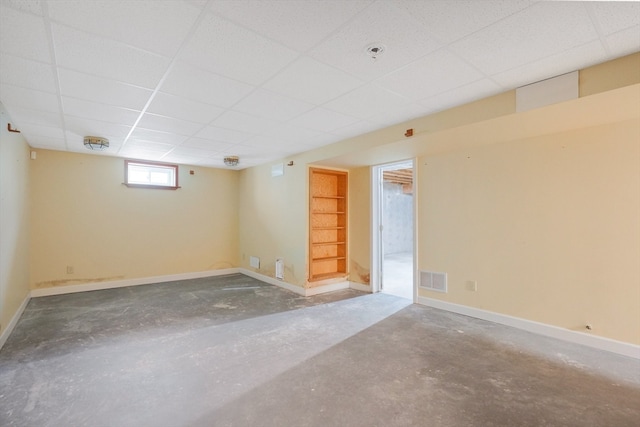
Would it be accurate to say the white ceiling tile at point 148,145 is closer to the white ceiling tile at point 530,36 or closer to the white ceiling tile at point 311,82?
the white ceiling tile at point 311,82

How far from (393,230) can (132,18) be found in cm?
924

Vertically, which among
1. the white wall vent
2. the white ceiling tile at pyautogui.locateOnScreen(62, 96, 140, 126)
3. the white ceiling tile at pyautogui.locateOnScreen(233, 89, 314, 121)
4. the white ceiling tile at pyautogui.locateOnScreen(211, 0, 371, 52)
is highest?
the white ceiling tile at pyautogui.locateOnScreen(211, 0, 371, 52)

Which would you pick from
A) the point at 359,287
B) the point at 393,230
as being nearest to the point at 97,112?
the point at 359,287

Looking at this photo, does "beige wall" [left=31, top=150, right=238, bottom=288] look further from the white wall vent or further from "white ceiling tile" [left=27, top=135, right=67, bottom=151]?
the white wall vent

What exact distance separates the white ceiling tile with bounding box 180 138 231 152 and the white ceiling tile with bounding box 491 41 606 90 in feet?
11.7

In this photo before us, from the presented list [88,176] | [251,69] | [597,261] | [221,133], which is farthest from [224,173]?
[597,261]

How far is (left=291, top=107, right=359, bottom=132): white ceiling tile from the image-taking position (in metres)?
3.03

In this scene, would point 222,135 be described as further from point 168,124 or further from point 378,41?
point 378,41

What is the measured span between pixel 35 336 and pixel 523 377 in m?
4.74

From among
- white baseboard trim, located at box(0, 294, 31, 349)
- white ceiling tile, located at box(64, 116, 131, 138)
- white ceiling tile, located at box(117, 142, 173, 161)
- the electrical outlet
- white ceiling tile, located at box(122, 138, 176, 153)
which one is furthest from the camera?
the electrical outlet

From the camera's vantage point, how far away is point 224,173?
21.7 feet

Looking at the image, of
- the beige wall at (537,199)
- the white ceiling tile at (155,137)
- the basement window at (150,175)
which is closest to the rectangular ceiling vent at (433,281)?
the beige wall at (537,199)

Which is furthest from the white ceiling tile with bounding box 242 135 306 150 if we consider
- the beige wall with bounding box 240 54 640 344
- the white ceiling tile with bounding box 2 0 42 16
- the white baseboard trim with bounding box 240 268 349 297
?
the white ceiling tile with bounding box 2 0 42 16

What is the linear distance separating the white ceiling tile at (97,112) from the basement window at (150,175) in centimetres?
248
